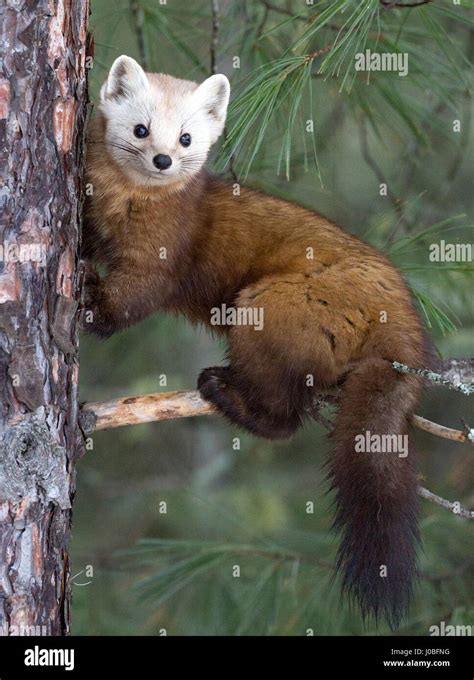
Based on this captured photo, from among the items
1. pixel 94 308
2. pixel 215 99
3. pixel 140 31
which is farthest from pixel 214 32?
pixel 94 308

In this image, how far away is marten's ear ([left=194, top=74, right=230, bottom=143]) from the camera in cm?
271

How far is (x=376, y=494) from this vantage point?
2.48 m

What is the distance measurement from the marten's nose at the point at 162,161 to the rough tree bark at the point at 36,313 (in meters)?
0.42

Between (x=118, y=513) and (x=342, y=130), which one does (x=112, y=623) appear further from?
(x=342, y=130)

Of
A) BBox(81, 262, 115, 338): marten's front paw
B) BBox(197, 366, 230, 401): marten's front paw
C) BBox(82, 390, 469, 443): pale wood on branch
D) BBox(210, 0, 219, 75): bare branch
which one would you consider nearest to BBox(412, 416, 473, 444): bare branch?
BBox(82, 390, 469, 443): pale wood on branch

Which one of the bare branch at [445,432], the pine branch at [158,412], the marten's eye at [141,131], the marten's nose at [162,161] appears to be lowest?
the bare branch at [445,432]

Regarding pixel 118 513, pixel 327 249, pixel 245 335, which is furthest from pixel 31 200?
pixel 118 513

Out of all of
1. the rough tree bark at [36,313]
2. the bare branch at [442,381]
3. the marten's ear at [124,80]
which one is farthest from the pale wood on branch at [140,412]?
the marten's ear at [124,80]

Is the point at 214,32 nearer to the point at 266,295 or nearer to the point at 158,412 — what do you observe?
the point at 266,295

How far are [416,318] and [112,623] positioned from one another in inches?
73.5

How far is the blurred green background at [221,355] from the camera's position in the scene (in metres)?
3.26

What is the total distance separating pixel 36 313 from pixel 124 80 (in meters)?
0.87

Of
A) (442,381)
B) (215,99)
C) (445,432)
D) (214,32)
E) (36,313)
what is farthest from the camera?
(214,32)

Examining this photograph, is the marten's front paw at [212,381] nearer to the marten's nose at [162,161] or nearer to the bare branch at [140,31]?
the marten's nose at [162,161]
